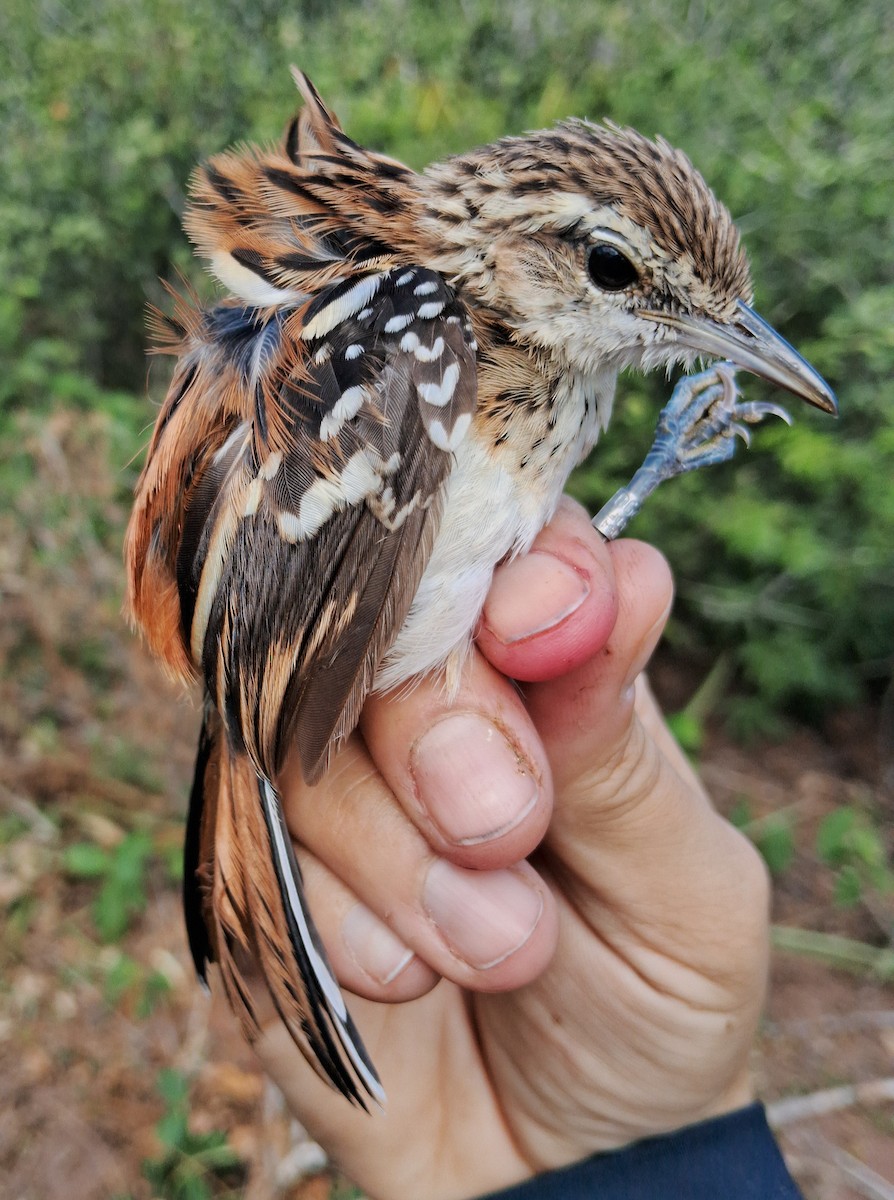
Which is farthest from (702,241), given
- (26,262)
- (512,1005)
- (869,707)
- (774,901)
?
(26,262)

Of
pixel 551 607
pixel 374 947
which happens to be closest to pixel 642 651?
pixel 551 607

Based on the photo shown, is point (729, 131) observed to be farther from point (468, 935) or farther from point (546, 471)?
point (468, 935)

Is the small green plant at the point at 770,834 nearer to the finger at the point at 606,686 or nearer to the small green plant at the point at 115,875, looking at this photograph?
the finger at the point at 606,686

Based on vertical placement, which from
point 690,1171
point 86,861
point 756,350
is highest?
point 756,350

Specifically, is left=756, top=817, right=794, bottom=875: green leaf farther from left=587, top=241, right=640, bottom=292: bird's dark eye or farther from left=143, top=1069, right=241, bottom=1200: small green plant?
left=587, top=241, right=640, bottom=292: bird's dark eye

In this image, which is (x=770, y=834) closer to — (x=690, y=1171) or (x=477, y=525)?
(x=690, y=1171)
